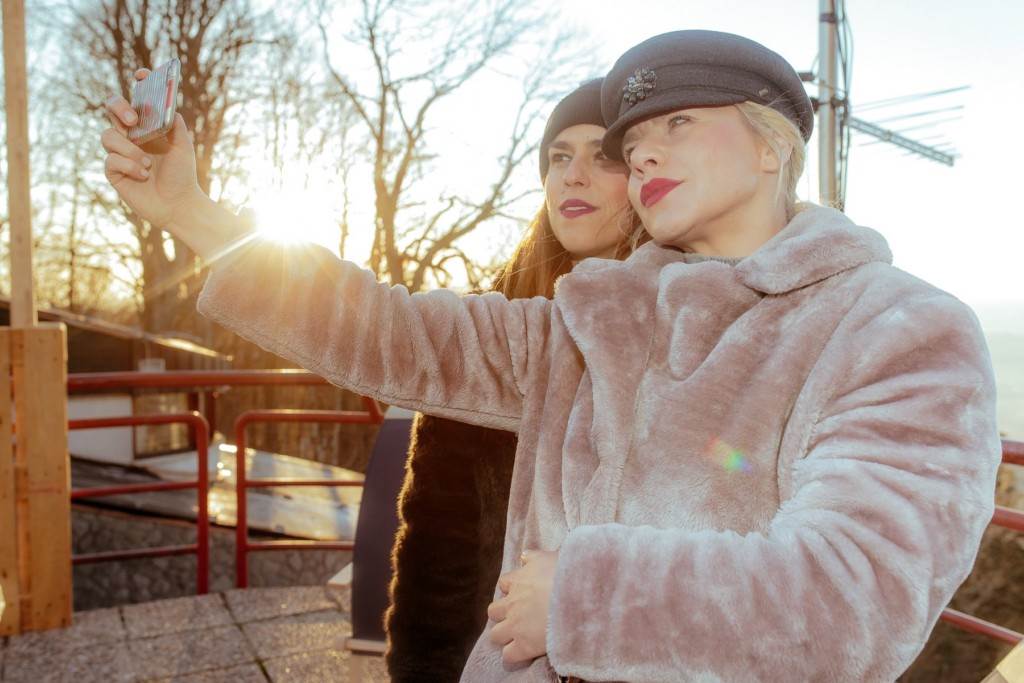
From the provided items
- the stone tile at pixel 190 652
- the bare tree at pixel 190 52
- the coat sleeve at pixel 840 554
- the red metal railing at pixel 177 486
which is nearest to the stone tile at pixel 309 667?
the stone tile at pixel 190 652

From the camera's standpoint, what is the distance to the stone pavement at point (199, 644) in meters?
3.46

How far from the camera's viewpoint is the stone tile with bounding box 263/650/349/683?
11.4 ft

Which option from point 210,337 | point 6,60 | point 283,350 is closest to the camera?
point 283,350

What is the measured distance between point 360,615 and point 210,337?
18301mm

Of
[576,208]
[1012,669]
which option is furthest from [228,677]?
[1012,669]

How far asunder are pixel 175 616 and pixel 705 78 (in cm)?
384

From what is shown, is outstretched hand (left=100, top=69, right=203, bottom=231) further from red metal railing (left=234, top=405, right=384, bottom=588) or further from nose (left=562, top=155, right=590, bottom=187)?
red metal railing (left=234, top=405, right=384, bottom=588)

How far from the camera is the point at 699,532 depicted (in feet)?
3.11

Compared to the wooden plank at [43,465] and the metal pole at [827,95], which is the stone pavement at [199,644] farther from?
the metal pole at [827,95]

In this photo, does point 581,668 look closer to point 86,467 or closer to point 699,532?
point 699,532

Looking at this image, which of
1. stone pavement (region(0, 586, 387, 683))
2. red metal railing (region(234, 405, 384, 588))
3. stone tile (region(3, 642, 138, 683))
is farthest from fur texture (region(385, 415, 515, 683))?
red metal railing (region(234, 405, 384, 588))

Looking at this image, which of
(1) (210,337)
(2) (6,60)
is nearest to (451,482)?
(2) (6,60)

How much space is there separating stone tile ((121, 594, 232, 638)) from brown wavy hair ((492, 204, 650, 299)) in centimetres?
270

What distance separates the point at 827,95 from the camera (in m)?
4.37
